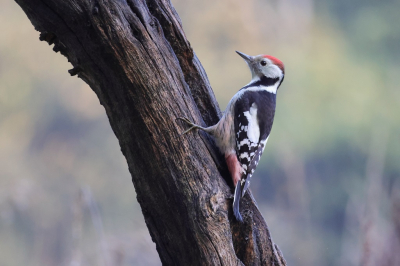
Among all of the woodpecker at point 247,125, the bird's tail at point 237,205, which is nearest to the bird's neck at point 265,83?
the woodpecker at point 247,125

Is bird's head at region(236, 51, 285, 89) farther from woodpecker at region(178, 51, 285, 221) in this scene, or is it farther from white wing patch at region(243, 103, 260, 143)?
white wing patch at region(243, 103, 260, 143)

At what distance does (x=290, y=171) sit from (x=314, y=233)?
4.17 meters

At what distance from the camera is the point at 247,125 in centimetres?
253

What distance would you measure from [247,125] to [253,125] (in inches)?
2.1

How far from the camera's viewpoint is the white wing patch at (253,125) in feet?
8.33

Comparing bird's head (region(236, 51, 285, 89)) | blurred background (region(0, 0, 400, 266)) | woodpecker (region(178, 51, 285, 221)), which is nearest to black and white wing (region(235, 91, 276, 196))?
woodpecker (region(178, 51, 285, 221))

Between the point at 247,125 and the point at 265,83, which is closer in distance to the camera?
the point at 247,125

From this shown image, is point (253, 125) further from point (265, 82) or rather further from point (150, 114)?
point (150, 114)

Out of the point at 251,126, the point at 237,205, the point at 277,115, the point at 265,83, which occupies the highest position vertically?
the point at 277,115

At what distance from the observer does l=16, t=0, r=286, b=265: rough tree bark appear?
1818 millimetres

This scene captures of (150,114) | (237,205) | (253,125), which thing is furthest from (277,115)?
(150,114)

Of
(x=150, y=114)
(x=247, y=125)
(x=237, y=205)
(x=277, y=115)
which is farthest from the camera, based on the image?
(x=277, y=115)

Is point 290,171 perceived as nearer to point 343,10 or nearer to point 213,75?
point 213,75

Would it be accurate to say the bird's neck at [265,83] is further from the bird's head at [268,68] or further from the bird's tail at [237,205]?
the bird's tail at [237,205]
